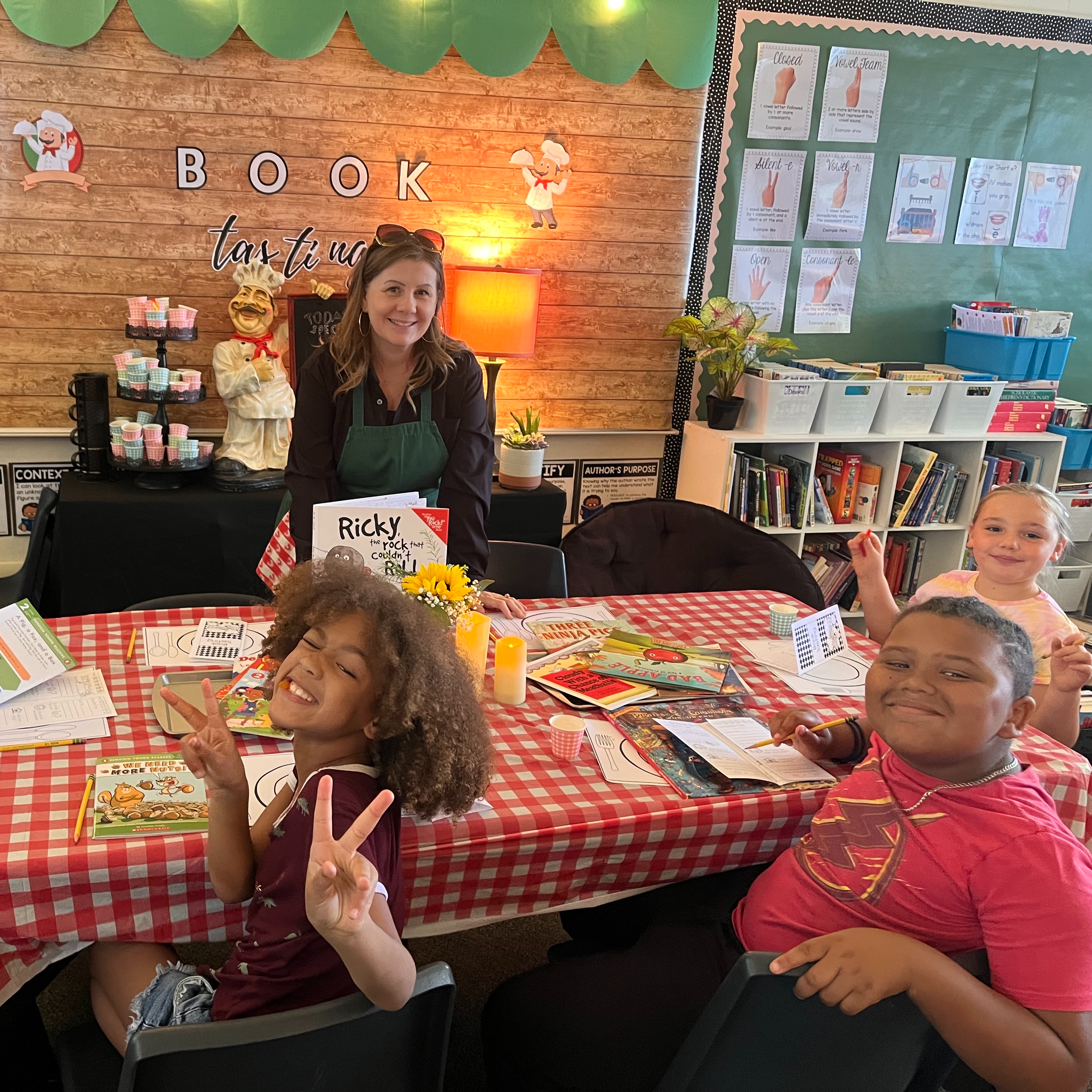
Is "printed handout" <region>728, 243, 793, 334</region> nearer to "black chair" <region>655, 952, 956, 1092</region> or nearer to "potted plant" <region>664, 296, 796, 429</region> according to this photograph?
"potted plant" <region>664, 296, 796, 429</region>

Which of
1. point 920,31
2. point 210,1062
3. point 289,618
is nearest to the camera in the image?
point 210,1062

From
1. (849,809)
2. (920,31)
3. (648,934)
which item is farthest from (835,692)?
(920,31)

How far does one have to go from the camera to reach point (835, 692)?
1995 mm

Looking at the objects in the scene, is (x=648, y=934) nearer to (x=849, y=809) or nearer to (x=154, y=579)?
(x=849, y=809)

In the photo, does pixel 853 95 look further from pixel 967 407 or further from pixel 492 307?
pixel 492 307

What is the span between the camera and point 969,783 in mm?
1380

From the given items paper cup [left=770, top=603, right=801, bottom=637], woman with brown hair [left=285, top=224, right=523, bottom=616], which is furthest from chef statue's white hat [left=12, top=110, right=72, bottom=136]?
paper cup [left=770, top=603, right=801, bottom=637]

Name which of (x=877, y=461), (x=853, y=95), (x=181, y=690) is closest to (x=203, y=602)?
(x=181, y=690)

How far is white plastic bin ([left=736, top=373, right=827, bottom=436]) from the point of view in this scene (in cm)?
391

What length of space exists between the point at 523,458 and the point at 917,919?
8.56 ft

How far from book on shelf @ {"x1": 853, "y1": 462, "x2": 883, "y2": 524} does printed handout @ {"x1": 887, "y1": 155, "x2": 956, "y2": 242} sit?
100 centimetres

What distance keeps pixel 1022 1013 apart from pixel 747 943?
41cm

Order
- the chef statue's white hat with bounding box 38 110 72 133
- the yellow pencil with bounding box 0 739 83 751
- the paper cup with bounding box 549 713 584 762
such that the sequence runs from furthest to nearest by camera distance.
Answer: the chef statue's white hat with bounding box 38 110 72 133 < the paper cup with bounding box 549 713 584 762 < the yellow pencil with bounding box 0 739 83 751

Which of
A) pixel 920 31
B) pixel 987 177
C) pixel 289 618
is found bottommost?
pixel 289 618
